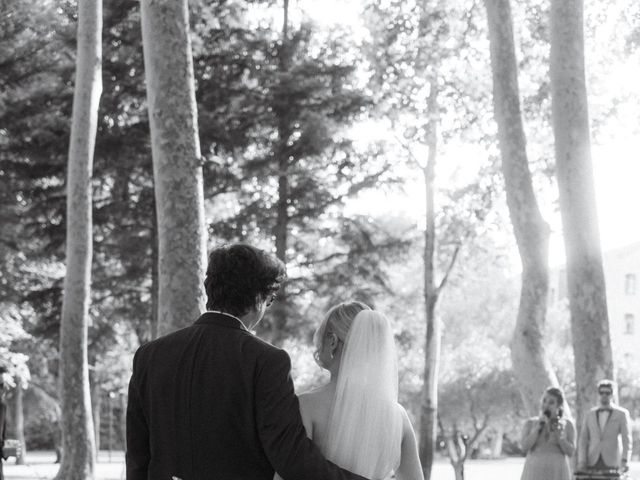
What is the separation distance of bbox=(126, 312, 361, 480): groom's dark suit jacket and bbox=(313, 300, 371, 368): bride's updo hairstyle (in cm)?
54

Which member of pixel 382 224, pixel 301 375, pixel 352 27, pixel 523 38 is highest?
A: pixel 352 27

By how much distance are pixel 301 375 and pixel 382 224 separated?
79.3ft

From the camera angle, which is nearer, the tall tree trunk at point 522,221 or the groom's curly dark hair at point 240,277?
the groom's curly dark hair at point 240,277

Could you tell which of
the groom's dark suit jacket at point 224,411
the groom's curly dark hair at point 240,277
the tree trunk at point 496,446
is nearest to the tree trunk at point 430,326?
the groom's curly dark hair at point 240,277

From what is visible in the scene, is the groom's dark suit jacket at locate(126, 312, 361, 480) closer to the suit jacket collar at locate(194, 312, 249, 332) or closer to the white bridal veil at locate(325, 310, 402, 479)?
the suit jacket collar at locate(194, 312, 249, 332)

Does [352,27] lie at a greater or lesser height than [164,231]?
greater

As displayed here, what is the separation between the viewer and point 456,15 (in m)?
23.6

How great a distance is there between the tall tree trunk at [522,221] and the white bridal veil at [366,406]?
1232 centimetres

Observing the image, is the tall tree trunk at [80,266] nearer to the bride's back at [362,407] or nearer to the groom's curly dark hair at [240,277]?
the bride's back at [362,407]

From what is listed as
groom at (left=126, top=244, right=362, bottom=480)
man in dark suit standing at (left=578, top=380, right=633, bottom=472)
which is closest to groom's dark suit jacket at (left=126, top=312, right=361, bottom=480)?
groom at (left=126, top=244, right=362, bottom=480)

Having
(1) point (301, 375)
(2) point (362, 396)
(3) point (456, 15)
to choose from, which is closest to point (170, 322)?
(2) point (362, 396)

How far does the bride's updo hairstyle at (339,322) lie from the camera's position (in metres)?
4.70

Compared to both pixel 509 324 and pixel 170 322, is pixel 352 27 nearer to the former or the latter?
pixel 170 322

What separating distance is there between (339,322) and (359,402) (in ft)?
1.03
